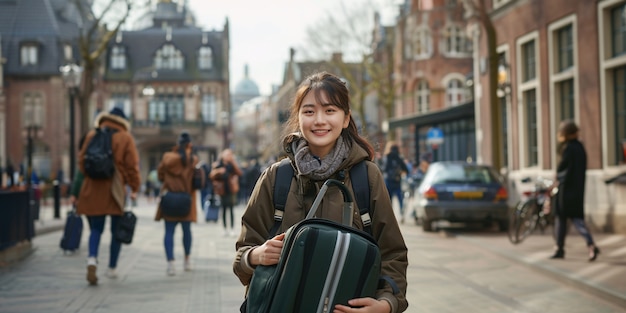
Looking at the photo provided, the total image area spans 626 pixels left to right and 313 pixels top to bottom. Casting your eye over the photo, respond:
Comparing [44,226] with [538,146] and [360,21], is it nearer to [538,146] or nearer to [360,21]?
[538,146]

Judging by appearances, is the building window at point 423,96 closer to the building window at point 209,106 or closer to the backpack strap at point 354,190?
the building window at point 209,106

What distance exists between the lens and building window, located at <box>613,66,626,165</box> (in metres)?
16.4

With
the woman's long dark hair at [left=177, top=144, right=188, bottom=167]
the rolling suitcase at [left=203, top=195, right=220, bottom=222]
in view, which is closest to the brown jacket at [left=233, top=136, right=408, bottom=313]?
the woman's long dark hair at [left=177, top=144, right=188, bottom=167]

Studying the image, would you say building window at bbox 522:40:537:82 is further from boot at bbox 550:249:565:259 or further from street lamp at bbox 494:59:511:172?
boot at bbox 550:249:565:259

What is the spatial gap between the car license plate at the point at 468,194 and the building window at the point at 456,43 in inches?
1378

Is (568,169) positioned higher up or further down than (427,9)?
further down

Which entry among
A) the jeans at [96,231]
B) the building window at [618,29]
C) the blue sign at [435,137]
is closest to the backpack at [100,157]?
the jeans at [96,231]

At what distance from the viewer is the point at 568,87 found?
19.3 m

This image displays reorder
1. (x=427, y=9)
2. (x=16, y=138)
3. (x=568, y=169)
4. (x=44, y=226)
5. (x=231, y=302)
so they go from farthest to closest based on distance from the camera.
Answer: (x=16, y=138), (x=427, y=9), (x=44, y=226), (x=568, y=169), (x=231, y=302)

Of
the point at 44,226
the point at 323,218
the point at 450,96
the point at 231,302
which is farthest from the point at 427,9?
the point at 323,218

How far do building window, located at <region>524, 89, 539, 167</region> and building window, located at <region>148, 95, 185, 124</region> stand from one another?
166 ft

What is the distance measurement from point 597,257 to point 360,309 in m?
9.63

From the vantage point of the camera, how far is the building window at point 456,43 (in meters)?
50.7

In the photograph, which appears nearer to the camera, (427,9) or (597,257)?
(597,257)
